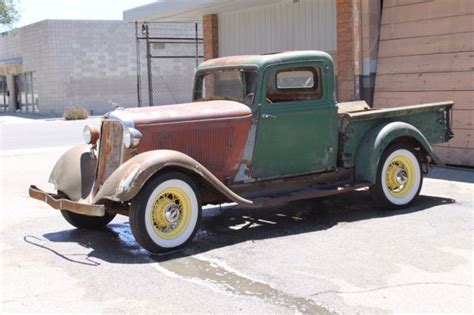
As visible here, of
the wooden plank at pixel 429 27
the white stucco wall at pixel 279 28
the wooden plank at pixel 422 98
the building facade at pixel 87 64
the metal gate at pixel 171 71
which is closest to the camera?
the wooden plank at pixel 422 98

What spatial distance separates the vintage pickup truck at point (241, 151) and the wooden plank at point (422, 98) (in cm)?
198

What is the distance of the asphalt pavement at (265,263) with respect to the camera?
4824 mm


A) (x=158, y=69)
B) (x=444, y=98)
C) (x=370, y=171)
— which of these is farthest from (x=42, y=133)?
(x=370, y=171)

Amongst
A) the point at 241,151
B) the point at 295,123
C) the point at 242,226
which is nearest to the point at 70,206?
the point at 241,151

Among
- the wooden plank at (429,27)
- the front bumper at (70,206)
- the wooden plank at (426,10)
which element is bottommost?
the front bumper at (70,206)

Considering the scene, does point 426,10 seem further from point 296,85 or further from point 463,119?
point 296,85

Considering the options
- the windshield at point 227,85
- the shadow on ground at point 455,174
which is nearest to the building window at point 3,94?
the shadow on ground at point 455,174

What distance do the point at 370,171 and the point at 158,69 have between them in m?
28.1

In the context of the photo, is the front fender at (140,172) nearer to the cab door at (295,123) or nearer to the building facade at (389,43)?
the cab door at (295,123)

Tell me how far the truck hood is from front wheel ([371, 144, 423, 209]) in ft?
6.12

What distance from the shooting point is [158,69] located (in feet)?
113

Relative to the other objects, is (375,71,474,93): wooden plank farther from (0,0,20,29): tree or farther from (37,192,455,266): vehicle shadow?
(0,0,20,29): tree

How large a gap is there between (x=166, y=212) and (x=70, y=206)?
1005 mm

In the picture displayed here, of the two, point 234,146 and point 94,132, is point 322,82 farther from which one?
point 94,132
